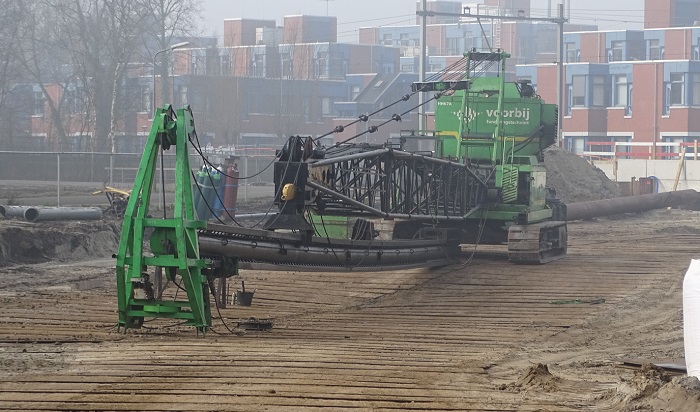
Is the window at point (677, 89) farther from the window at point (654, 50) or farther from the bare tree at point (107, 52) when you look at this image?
the bare tree at point (107, 52)

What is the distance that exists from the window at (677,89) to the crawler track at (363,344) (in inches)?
2493

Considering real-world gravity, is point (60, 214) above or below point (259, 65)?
below

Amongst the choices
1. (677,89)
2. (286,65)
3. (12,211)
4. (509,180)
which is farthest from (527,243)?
(286,65)

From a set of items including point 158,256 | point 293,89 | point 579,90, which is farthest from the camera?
point 293,89

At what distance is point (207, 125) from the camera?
277 ft

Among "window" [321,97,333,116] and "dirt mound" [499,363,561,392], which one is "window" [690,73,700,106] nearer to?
"window" [321,97,333,116]

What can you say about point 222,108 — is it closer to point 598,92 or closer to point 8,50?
point 8,50

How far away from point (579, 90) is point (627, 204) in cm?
4957

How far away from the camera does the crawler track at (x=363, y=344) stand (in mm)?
9453

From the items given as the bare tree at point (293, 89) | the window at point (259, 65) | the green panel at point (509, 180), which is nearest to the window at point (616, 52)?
the bare tree at point (293, 89)

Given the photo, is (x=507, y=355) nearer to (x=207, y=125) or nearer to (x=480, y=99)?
(x=480, y=99)

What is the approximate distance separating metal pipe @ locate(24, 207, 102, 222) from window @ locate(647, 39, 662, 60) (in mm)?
76086

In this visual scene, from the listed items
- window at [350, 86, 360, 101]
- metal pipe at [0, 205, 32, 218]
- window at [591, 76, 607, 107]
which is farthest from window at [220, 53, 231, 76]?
metal pipe at [0, 205, 32, 218]

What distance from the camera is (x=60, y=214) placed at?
25.6 metres
